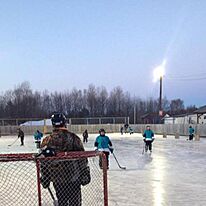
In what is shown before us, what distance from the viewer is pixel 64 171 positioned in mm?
3424

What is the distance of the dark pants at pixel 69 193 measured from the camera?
11.2ft

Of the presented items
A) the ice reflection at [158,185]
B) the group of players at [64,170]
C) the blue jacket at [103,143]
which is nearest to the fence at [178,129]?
the ice reflection at [158,185]

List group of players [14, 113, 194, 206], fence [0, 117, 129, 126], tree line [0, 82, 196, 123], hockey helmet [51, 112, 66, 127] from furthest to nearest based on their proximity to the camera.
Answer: tree line [0, 82, 196, 123] → fence [0, 117, 129, 126] → hockey helmet [51, 112, 66, 127] → group of players [14, 113, 194, 206]

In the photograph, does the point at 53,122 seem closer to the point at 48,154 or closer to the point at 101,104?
the point at 48,154

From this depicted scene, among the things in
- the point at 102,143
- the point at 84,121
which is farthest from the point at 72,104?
the point at 102,143

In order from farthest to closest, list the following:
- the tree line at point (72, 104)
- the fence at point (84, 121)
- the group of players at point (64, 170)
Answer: the tree line at point (72, 104), the fence at point (84, 121), the group of players at point (64, 170)

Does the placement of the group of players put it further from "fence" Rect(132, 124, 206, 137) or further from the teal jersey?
"fence" Rect(132, 124, 206, 137)

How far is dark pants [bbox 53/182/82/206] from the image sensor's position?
3.40 meters

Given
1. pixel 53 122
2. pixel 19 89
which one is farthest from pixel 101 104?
pixel 53 122

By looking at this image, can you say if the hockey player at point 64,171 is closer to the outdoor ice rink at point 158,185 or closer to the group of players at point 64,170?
the group of players at point 64,170

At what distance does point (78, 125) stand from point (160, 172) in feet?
129

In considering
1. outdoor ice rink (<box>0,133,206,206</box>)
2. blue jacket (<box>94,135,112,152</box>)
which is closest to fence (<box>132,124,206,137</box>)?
outdoor ice rink (<box>0,133,206,206</box>)

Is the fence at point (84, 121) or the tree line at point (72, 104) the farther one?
the tree line at point (72, 104)

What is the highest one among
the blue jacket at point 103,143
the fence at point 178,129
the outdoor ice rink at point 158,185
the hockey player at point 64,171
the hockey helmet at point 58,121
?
the hockey helmet at point 58,121
